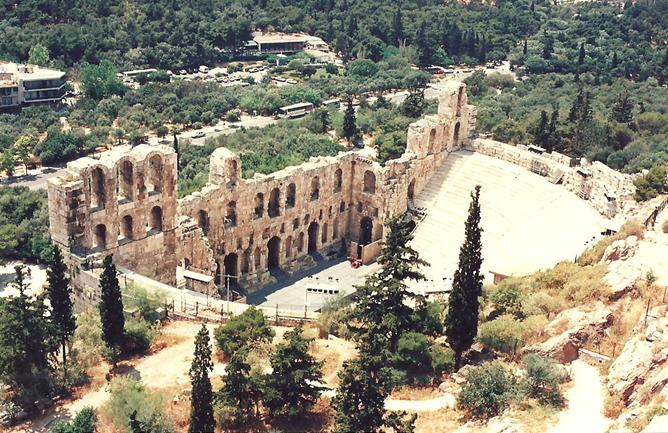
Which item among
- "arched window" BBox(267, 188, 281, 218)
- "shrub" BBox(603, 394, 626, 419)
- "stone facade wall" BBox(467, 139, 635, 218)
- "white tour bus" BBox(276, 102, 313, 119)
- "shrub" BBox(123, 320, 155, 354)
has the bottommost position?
"white tour bus" BBox(276, 102, 313, 119)

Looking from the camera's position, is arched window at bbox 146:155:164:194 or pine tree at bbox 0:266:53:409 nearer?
pine tree at bbox 0:266:53:409

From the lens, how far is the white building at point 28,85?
96.1 metres

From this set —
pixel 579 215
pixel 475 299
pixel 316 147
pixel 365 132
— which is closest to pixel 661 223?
pixel 579 215

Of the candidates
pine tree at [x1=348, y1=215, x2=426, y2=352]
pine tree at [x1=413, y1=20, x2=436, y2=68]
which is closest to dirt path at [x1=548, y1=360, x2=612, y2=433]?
pine tree at [x1=348, y1=215, x2=426, y2=352]

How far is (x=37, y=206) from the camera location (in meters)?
67.6

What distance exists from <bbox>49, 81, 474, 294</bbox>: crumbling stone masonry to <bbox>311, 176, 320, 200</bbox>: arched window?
0.16 m

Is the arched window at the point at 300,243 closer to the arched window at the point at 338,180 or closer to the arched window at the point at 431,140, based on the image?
the arched window at the point at 338,180

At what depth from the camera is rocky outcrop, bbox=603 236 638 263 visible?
39.8 metres

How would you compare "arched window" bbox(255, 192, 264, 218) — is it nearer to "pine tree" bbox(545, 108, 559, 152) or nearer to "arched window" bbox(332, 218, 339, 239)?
"arched window" bbox(332, 218, 339, 239)

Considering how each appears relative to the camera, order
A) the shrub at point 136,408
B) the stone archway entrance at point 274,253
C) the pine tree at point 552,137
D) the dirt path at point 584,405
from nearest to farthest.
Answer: the dirt path at point 584,405
the shrub at point 136,408
the stone archway entrance at point 274,253
the pine tree at point 552,137

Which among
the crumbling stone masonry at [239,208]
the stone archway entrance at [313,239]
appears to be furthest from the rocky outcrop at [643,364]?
the stone archway entrance at [313,239]

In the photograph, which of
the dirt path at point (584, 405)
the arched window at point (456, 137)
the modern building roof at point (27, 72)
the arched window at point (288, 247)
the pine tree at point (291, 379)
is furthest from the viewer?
the modern building roof at point (27, 72)

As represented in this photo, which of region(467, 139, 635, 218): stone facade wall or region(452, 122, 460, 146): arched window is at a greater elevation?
region(452, 122, 460, 146): arched window

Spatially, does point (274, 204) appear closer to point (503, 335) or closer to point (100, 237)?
point (100, 237)
